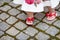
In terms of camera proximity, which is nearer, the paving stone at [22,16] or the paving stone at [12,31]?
the paving stone at [12,31]

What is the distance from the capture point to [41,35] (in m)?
1.34

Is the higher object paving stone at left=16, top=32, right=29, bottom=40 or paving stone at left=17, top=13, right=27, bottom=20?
paving stone at left=17, top=13, right=27, bottom=20

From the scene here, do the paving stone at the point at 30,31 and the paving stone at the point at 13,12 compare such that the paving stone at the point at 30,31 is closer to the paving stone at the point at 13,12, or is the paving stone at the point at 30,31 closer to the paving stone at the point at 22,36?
the paving stone at the point at 22,36

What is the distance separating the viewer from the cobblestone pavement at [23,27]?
1339mm

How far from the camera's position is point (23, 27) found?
1.41 metres

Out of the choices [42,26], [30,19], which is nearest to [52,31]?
[42,26]

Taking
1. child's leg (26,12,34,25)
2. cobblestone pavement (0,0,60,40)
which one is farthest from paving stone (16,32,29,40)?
child's leg (26,12,34,25)

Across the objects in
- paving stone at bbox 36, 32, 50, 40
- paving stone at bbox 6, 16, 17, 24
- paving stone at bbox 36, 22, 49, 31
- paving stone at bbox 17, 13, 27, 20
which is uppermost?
paving stone at bbox 17, 13, 27, 20

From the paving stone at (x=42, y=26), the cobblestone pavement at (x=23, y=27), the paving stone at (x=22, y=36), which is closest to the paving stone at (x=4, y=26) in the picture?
the cobblestone pavement at (x=23, y=27)

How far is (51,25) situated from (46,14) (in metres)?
0.12

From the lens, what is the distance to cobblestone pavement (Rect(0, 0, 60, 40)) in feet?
4.39

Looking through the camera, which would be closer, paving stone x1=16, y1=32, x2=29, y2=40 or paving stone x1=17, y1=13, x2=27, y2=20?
paving stone x1=16, y1=32, x2=29, y2=40

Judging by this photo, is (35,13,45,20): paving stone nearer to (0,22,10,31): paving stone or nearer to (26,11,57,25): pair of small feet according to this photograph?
(26,11,57,25): pair of small feet

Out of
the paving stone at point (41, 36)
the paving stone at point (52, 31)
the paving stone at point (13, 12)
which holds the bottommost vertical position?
the paving stone at point (41, 36)
